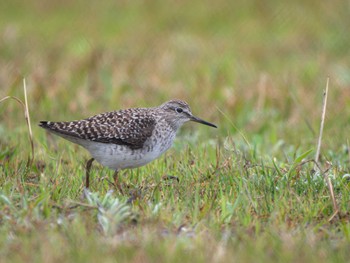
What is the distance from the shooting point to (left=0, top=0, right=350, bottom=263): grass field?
531cm

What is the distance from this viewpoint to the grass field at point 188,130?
5.31 m

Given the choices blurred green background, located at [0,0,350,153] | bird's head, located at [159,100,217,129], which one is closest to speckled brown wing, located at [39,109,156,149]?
bird's head, located at [159,100,217,129]

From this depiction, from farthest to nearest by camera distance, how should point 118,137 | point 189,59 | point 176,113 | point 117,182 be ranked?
1. point 189,59
2. point 176,113
3. point 118,137
4. point 117,182

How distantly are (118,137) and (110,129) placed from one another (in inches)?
4.6

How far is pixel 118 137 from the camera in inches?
282

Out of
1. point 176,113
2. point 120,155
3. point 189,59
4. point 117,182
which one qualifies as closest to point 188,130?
point 176,113

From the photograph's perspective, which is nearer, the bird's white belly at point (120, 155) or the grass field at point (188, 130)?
the grass field at point (188, 130)

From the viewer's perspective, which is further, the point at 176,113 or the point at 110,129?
the point at 176,113

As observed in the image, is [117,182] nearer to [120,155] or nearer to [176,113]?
[120,155]

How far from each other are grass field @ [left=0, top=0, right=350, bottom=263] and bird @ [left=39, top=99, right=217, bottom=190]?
22cm

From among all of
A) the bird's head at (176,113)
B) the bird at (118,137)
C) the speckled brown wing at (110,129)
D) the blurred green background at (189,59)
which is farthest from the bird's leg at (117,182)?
the blurred green background at (189,59)

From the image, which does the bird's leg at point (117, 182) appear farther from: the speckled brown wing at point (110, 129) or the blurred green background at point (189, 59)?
A: the blurred green background at point (189, 59)

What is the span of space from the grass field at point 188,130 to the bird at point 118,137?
221mm

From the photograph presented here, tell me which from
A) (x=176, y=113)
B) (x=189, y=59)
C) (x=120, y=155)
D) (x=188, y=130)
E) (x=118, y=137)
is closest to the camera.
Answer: (x=120, y=155)
